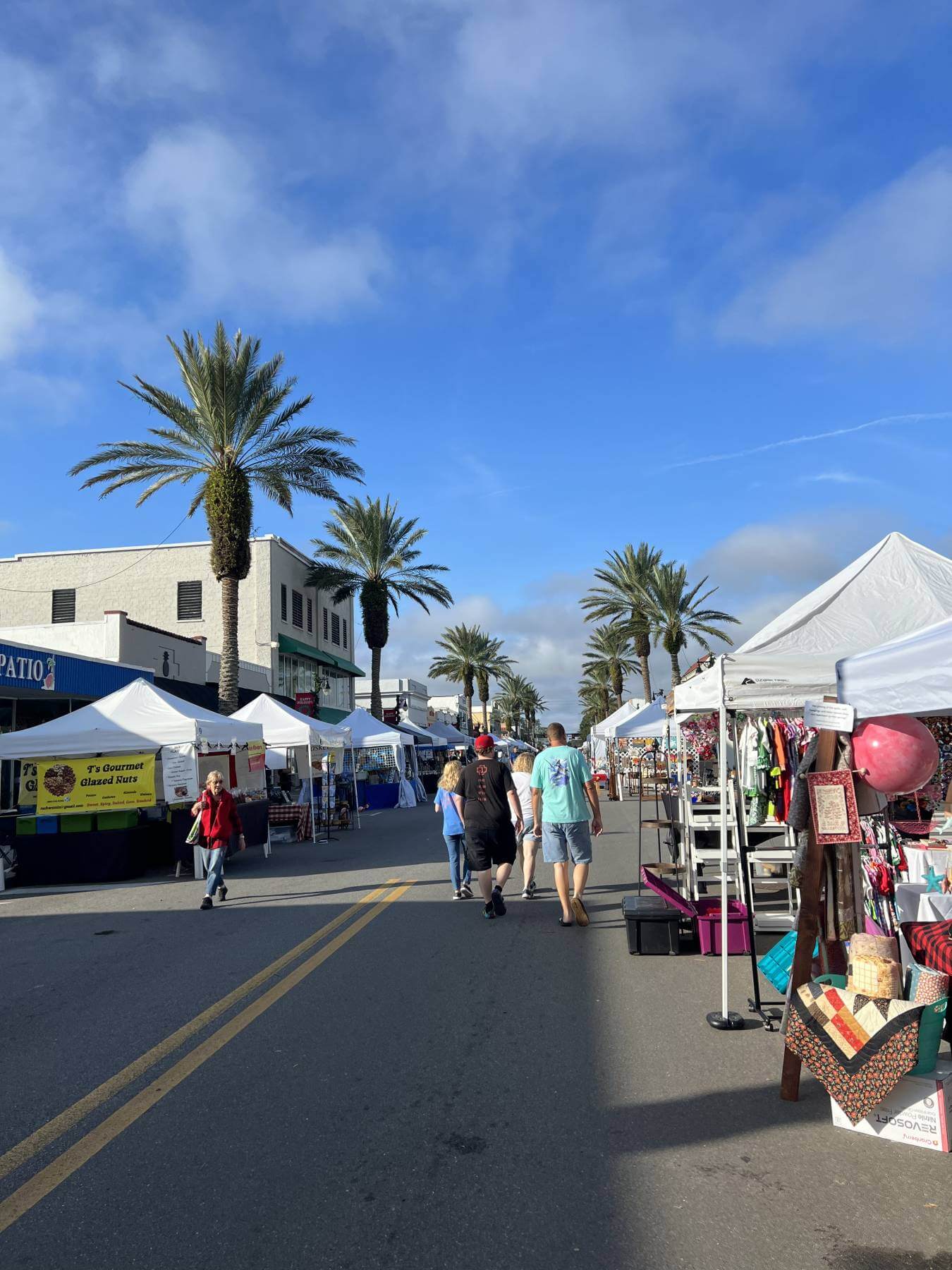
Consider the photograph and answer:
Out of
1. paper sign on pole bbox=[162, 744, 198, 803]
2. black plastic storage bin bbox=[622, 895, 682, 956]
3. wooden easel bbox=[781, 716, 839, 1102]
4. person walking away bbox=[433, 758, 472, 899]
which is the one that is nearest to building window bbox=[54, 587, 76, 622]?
paper sign on pole bbox=[162, 744, 198, 803]

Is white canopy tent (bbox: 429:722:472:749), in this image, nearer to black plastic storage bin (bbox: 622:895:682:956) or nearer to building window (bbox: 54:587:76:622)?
building window (bbox: 54:587:76:622)

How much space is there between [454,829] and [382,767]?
23045 mm

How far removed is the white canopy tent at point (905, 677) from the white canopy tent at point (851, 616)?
70.0 inches

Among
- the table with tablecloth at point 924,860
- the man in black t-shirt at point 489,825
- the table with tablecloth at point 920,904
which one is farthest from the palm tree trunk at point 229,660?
the table with tablecloth at point 920,904

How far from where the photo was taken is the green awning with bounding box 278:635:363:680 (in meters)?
41.6

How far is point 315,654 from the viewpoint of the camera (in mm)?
45312

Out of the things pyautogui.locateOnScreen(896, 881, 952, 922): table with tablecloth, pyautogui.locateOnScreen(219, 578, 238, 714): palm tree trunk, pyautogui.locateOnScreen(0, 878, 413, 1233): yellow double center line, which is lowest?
pyautogui.locateOnScreen(0, 878, 413, 1233): yellow double center line

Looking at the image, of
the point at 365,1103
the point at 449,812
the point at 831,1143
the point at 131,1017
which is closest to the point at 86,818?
the point at 449,812

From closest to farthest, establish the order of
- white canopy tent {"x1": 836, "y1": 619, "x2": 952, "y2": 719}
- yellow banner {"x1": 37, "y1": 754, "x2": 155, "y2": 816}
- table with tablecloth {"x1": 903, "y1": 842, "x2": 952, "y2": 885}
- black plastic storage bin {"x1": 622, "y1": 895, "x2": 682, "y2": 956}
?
white canopy tent {"x1": 836, "y1": 619, "x2": 952, "y2": 719} → table with tablecloth {"x1": 903, "y1": 842, "x2": 952, "y2": 885} → black plastic storage bin {"x1": 622, "y1": 895, "x2": 682, "y2": 956} → yellow banner {"x1": 37, "y1": 754, "x2": 155, "y2": 816}

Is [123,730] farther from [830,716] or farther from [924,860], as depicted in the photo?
[830,716]

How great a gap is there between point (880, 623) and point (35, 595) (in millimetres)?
38445

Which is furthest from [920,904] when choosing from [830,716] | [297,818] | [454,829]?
[297,818]

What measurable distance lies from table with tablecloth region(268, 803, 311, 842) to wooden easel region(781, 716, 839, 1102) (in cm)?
1775

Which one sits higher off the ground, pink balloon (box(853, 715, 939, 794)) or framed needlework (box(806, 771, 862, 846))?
pink balloon (box(853, 715, 939, 794))
